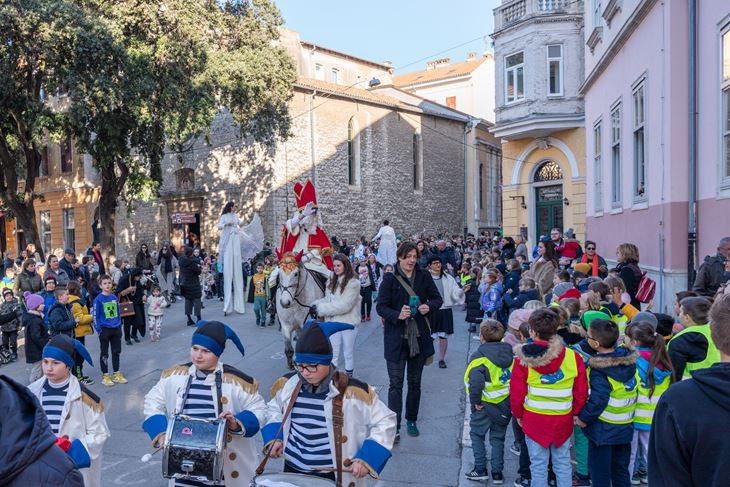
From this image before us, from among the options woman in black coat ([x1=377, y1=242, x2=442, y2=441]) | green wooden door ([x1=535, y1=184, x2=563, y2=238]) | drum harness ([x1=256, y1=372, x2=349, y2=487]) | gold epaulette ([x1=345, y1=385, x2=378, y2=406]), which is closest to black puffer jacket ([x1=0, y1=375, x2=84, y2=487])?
drum harness ([x1=256, y1=372, x2=349, y2=487])

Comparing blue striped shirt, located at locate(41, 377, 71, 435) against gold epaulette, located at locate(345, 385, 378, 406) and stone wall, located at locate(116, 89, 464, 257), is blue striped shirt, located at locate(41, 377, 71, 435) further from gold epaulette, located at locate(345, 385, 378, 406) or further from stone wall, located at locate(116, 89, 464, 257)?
stone wall, located at locate(116, 89, 464, 257)

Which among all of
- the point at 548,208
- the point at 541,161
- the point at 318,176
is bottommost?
the point at 548,208

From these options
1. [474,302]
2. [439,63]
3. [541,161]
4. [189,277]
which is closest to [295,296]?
[474,302]

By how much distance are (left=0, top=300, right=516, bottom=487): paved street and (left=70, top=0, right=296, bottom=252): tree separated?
19.8 feet

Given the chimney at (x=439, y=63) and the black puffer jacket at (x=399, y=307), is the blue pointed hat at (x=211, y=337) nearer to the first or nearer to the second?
the black puffer jacket at (x=399, y=307)

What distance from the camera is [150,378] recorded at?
9.73 metres

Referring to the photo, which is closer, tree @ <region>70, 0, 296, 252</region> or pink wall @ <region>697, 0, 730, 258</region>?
pink wall @ <region>697, 0, 730, 258</region>

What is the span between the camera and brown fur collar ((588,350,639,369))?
4567 millimetres

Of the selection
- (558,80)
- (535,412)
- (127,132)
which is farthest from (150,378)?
(558,80)

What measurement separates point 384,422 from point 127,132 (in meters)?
17.0

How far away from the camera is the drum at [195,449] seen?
3.44 meters

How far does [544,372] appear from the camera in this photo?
14.8 ft

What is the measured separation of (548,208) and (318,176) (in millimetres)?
11268

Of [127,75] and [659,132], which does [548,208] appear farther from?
[127,75]
